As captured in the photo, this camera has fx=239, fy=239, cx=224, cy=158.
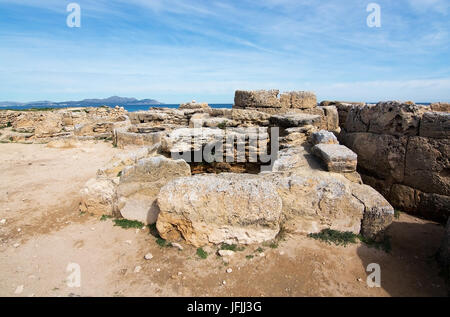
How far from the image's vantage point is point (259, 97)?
8039mm

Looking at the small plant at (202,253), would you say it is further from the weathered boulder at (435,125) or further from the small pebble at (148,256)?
the weathered boulder at (435,125)

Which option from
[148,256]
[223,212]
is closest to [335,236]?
[223,212]

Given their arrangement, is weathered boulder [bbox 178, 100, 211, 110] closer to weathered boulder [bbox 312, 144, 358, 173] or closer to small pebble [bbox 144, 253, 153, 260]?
weathered boulder [bbox 312, 144, 358, 173]

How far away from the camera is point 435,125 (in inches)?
187

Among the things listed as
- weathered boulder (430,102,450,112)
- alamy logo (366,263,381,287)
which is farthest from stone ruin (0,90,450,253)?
weathered boulder (430,102,450,112)

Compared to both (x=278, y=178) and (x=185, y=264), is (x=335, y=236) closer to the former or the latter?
(x=278, y=178)

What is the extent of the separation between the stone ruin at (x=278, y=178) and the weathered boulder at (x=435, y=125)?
0.05ft

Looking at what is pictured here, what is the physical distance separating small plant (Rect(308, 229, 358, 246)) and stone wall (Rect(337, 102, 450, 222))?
7.12 feet

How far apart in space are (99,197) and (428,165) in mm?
6727

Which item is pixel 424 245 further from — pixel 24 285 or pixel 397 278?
pixel 24 285

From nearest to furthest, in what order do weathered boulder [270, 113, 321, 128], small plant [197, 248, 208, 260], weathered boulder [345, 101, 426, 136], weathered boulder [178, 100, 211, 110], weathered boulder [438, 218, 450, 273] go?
weathered boulder [438, 218, 450, 273]
small plant [197, 248, 208, 260]
weathered boulder [345, 101, 426, 136]
weathered boulder [270, 113, 321, 128]
weathered boulder [178, 100, 211, 110]

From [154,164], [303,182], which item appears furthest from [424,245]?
[154,164]

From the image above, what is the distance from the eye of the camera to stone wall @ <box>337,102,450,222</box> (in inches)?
186

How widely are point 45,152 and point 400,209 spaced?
1249cm
